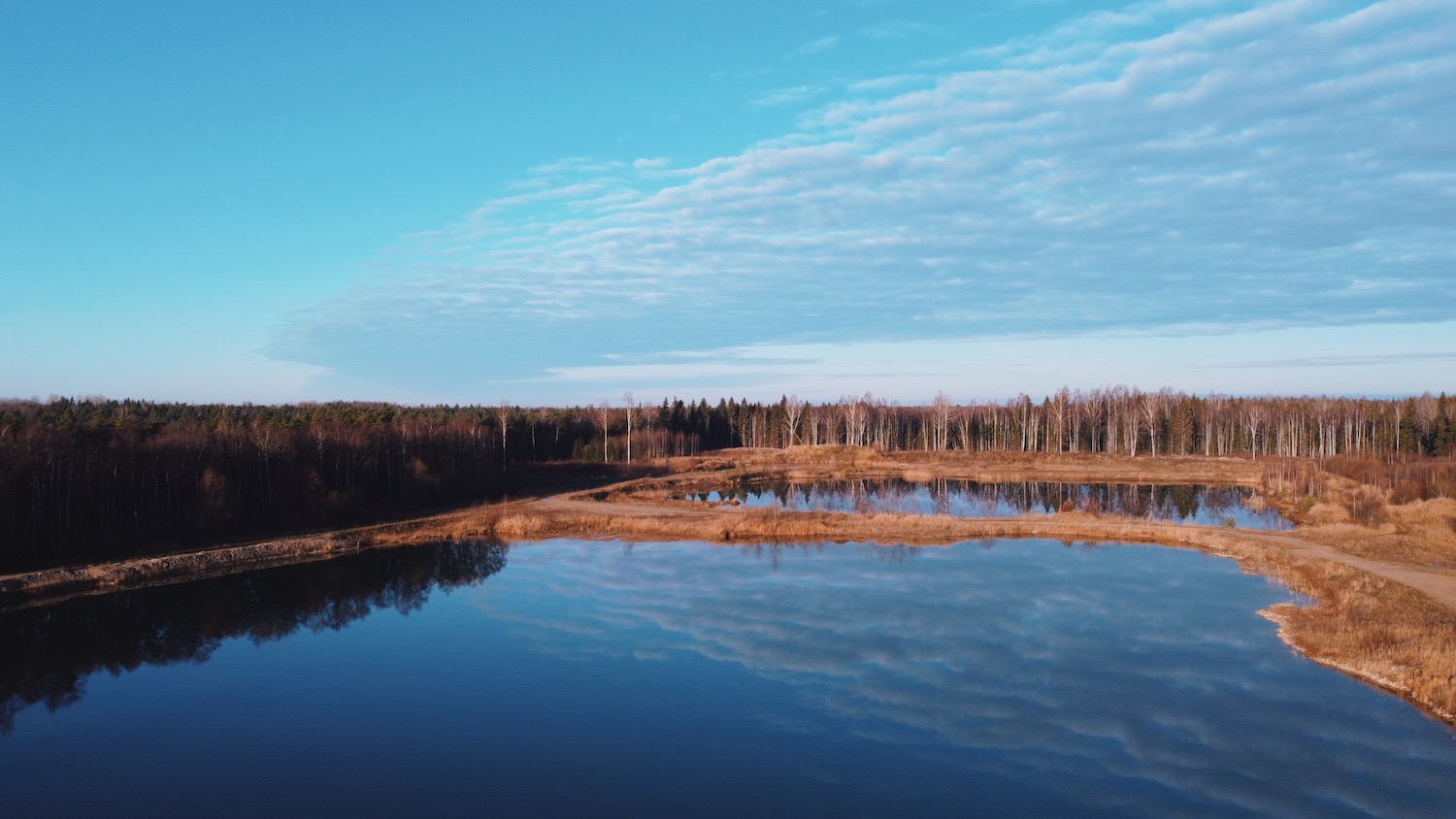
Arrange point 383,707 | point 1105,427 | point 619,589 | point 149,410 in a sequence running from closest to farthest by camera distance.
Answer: point 383,707
point 619,589
point 149,410
point 1105,427

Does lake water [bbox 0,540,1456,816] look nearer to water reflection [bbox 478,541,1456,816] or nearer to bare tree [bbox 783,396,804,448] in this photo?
water reflection [bbox 478,541,1456,816]

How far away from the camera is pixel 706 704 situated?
48.6 ft

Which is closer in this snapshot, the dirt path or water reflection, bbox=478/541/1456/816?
water reflection, bbox=478/541/1456/816

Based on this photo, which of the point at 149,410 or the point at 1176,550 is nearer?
the point at 1176,550

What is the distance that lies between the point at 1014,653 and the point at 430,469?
113ft

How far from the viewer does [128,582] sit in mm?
24641

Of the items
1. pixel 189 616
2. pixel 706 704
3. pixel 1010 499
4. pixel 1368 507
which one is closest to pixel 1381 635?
pixel 706 704

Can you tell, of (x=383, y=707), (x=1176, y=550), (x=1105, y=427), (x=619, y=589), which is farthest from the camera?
(x=1105, y=427)

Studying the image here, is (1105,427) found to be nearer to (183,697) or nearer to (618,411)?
(618,411)

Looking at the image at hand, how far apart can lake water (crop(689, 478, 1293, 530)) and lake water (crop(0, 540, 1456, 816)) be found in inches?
651

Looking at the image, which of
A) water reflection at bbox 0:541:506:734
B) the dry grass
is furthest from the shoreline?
water reflection at bbox 0:541:506:734

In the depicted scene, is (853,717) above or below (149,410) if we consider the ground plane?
below

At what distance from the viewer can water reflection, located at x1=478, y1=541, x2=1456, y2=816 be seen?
1186 centimetres

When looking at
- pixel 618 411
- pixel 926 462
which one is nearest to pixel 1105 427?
pixel 926 462
